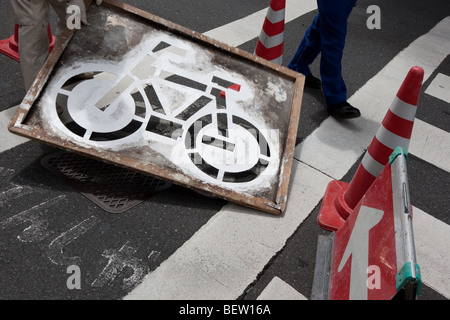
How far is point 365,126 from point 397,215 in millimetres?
2471

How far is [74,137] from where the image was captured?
287 centimetres

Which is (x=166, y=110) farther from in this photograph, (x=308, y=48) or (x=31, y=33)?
(x=308, y=48)

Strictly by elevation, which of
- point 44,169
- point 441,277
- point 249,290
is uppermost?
point 44,169

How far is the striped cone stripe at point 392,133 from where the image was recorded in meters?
2.60

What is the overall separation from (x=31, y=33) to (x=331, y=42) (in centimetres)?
264

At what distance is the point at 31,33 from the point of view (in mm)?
3193

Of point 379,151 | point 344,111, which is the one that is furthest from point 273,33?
point 379,151

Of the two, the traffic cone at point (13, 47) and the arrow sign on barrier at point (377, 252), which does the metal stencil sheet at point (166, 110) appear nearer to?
the arrow sign on barrier at point (377, 252)

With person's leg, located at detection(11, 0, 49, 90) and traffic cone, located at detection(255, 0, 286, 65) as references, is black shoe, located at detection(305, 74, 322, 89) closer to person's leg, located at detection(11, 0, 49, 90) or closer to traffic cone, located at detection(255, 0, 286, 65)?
traffic cone, located at detection(255, 0, 286, 65)

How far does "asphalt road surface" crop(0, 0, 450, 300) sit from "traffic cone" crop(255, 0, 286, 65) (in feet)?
2.36
